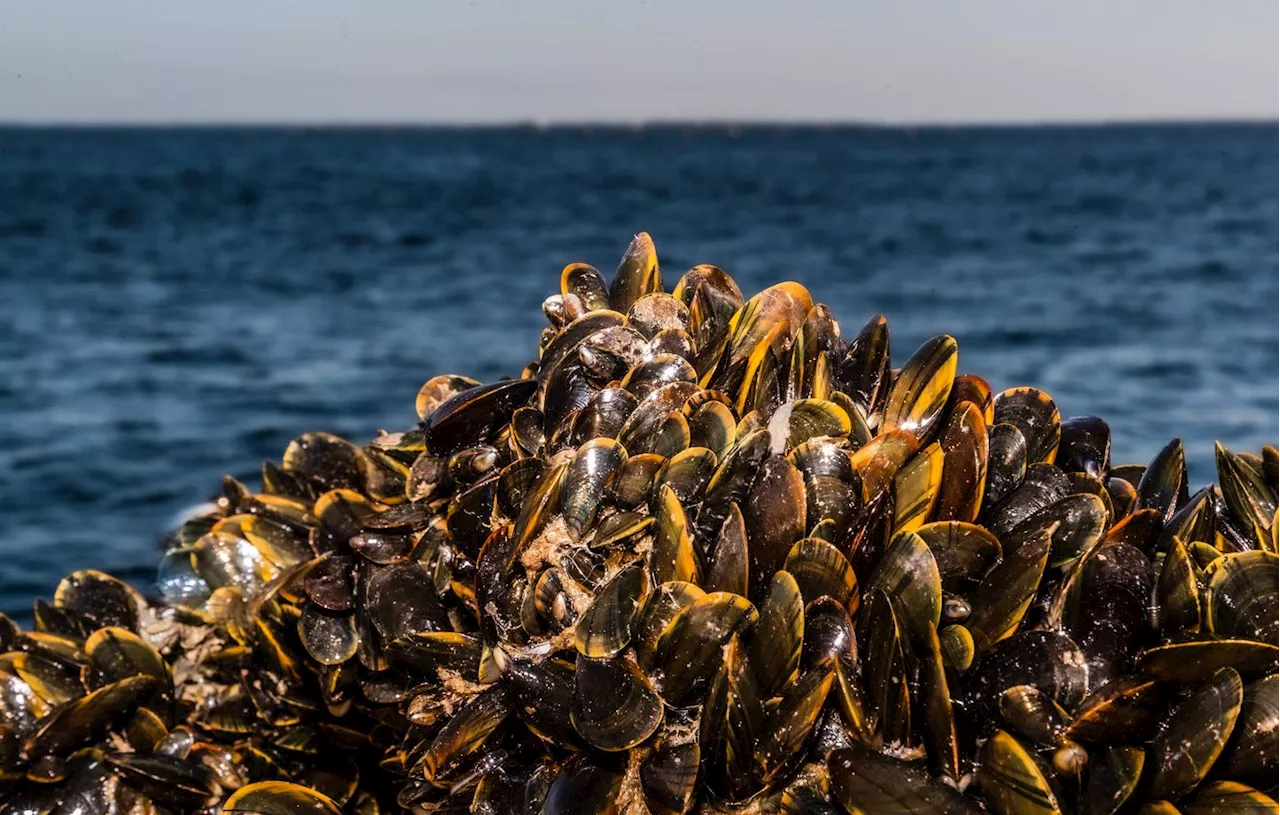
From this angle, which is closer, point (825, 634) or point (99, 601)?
point (825, 634)

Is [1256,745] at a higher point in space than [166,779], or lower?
higher

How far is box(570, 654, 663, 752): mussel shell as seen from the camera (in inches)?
97.0

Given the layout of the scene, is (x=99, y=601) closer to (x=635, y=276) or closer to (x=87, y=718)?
(x=87, y=718)

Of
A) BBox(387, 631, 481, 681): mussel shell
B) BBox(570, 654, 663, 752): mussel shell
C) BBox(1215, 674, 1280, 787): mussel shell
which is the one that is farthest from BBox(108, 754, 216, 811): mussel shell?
BBox(1215, 674, 1280, 787): mussel shell

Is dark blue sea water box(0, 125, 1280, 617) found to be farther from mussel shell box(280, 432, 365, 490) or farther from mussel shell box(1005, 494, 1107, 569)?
mussel shell box(1005, 494, 1107, 569)

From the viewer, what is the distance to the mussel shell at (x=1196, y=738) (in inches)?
88.0

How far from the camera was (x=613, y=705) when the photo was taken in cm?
250

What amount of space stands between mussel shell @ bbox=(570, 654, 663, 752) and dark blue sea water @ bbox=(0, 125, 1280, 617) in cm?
490

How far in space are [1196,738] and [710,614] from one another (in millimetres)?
1038

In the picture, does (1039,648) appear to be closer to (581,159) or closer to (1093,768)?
(1093,768)

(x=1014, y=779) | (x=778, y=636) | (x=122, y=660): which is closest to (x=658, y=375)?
(x=778, y=636)

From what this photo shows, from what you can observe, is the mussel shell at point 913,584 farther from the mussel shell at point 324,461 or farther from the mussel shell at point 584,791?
the mussel shell at point 324,461

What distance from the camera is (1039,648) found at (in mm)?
2482

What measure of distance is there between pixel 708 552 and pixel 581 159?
91.4m
